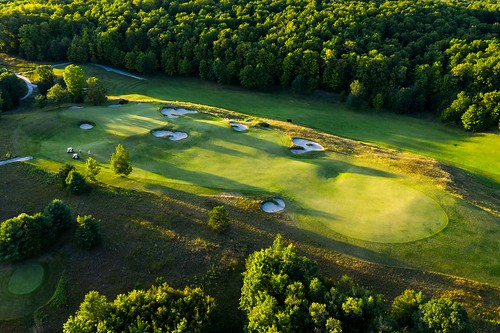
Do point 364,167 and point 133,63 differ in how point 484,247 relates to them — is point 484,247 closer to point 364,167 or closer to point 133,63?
point 364,167

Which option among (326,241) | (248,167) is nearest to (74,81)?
(248,167)

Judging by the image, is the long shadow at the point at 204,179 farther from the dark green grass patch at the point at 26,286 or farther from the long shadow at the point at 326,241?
the dark green grass patch at the point at 26,286

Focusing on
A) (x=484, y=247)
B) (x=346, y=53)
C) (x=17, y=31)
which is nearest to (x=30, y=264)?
(x=484, y=247)

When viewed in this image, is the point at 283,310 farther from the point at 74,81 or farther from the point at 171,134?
the point at 74,81

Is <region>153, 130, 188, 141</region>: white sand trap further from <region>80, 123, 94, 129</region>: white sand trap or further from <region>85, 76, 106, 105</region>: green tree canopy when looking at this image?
<region>85, 76, 106, 105</region>: green tree canopy

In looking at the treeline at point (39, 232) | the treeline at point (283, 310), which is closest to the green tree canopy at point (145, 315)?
the treeline at point (283, 310)

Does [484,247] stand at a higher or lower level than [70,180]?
higher

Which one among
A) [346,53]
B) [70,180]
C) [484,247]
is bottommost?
[70,180]
